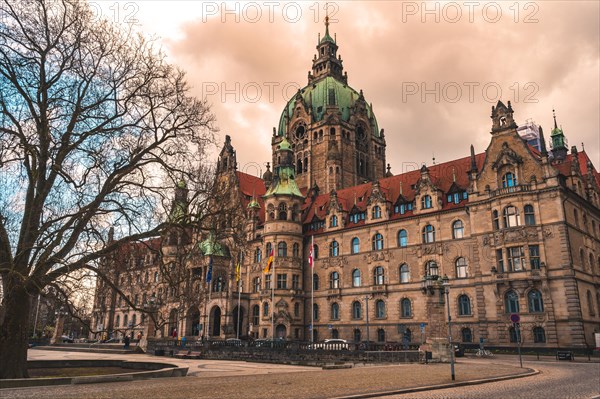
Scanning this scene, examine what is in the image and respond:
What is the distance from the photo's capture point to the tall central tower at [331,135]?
7850cm

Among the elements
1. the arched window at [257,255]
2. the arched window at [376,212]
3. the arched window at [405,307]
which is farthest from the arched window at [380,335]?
the arched window at [257,255]

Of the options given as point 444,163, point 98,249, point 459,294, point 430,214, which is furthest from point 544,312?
point 98,249

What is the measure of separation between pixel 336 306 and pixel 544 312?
75.4 feet

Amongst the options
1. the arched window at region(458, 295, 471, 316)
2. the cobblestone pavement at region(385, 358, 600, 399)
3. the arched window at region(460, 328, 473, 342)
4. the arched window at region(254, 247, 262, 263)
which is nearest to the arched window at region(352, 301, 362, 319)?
the arched window at region(458, 295, 471, 316)

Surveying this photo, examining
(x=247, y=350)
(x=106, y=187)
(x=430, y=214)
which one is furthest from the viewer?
(x=430, y=214)

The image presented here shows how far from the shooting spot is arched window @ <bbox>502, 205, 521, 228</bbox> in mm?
43031

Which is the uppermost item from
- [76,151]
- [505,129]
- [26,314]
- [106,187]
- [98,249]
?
[505,129]

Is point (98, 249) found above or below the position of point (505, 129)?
below

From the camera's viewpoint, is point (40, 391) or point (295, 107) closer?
point (40, 391)

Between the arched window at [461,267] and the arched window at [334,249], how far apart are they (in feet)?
49.0

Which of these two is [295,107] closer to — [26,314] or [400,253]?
[400,253]

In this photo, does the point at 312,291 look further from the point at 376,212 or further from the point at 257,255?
the point at 257,255

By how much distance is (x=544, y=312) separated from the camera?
39.8m

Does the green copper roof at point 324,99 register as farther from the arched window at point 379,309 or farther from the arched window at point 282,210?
the arched window at point 379,309
